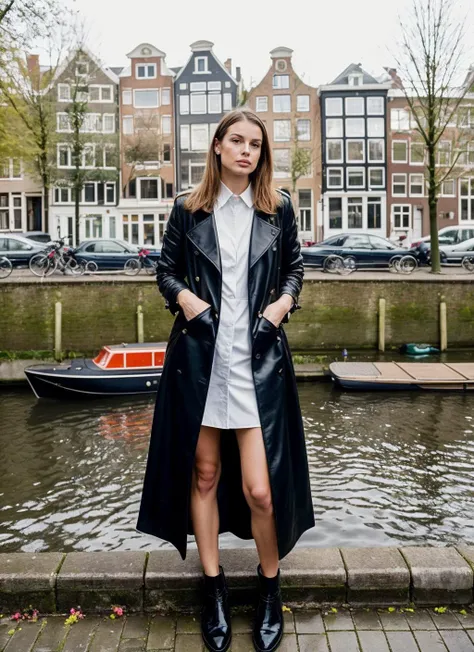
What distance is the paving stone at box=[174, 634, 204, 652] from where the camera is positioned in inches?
99.9

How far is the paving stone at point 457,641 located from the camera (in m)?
2.50

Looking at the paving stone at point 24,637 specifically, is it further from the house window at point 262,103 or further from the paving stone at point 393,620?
the house window at point 262,103

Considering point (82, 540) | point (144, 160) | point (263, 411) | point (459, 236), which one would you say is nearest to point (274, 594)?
point (263, 411)

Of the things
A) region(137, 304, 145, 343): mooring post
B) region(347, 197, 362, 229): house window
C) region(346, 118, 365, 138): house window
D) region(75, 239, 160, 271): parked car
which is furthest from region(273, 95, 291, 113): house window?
region(137, 304, 145, 343): mooring post

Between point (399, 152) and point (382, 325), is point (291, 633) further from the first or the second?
point (399, 152)

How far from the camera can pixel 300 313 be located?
1814 centimetres

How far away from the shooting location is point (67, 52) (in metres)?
30.4

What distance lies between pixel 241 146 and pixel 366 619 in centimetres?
181

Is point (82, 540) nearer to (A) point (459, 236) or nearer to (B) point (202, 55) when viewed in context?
(A) point (459, 236)

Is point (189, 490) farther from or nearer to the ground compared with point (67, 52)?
nearer to the ground

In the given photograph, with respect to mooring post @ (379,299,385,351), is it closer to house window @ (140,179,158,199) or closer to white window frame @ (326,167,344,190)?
white window frame @ (326,167,344,190)

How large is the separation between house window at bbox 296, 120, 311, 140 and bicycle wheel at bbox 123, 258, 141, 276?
2388cm

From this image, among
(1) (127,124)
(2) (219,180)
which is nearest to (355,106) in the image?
(1) (127,124)

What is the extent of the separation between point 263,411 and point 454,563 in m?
1.05
